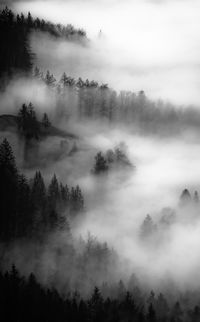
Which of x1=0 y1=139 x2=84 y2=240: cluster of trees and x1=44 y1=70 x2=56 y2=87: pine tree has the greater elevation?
x1=44 y1=70 x2=56 y2=87: pine tree

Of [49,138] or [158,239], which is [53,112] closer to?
[49,138]

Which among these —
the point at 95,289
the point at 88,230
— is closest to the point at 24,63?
the point at 88,230

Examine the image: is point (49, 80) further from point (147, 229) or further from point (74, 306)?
point (74, 306)

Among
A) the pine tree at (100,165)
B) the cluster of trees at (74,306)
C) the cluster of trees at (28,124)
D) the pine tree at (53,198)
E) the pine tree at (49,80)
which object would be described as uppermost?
the pine tree at (49,80)

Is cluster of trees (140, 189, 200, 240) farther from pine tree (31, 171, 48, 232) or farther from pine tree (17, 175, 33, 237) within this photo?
pine tree (17, 175, 33, 237)

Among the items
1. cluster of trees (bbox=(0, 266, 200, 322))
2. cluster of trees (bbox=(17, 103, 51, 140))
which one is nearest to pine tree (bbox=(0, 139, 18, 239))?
cluster of trees (bbox=(0, 266, 200, 322))

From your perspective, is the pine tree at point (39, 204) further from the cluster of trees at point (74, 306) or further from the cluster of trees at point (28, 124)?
the cluster of trees at point (28, 124)

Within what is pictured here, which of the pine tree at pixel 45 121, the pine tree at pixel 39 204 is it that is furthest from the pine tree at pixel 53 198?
the pine tree at pixel 45 121
